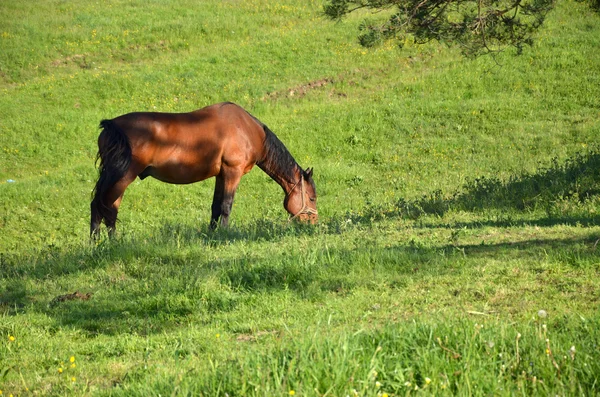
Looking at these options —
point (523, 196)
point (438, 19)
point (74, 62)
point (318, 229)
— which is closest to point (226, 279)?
point (318, 229)

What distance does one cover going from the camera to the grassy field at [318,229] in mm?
4492

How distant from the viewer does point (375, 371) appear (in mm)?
4156

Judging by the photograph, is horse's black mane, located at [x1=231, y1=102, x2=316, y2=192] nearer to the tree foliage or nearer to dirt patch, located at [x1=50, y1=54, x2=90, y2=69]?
the tree foliage

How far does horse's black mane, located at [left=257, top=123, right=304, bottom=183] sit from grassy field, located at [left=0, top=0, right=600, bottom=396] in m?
1.46

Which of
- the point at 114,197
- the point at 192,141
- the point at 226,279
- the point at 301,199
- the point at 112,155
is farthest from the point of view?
the point at 301,199

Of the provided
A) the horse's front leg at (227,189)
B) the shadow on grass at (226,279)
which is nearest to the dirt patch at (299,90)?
the horse's front leg at (227,189)

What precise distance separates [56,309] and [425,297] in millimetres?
3371

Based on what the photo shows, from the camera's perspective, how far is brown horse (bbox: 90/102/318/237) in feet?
35.2

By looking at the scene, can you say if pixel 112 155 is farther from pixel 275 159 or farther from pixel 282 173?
pixel 282 173

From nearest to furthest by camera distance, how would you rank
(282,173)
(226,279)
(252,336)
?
1. (252,336)
2. (226,279)
3. (282,173)

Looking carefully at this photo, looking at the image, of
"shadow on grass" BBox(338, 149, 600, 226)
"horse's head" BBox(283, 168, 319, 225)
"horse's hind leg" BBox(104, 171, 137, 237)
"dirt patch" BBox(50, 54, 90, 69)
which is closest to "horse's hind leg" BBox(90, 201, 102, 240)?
"horse's hind leg" BBox(104, 171, 137, 237)

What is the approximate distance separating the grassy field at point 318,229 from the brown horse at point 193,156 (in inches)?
34.1

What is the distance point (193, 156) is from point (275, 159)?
164cm

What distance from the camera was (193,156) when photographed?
1172cm
